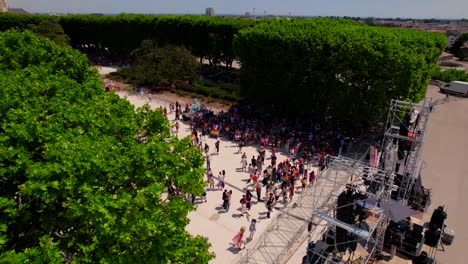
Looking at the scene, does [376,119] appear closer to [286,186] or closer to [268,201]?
[286,186]

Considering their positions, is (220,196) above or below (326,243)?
below

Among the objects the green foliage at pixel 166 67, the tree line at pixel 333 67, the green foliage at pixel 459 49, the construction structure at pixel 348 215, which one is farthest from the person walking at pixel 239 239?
the green foliage at pixel 459 49

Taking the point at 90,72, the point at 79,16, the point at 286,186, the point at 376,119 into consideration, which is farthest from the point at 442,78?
the point at 79,16

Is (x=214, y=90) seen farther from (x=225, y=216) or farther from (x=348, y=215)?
(x=348, y=215)

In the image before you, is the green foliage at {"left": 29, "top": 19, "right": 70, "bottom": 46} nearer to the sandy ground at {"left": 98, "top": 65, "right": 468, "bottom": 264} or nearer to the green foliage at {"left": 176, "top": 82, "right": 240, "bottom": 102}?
the green foliage at {"left": 176, "top": 82, "right": 240, "bottom": 102}

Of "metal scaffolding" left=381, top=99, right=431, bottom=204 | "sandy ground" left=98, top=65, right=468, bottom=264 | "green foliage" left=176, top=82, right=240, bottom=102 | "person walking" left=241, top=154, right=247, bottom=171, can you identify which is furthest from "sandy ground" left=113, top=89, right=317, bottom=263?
"green foliage" left=176, top=82, right=240, bottom=102

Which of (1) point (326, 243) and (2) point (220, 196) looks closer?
(1) point (326, 243)

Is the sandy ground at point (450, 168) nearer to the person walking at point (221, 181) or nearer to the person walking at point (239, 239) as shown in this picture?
the person walking at point (239, 239)
